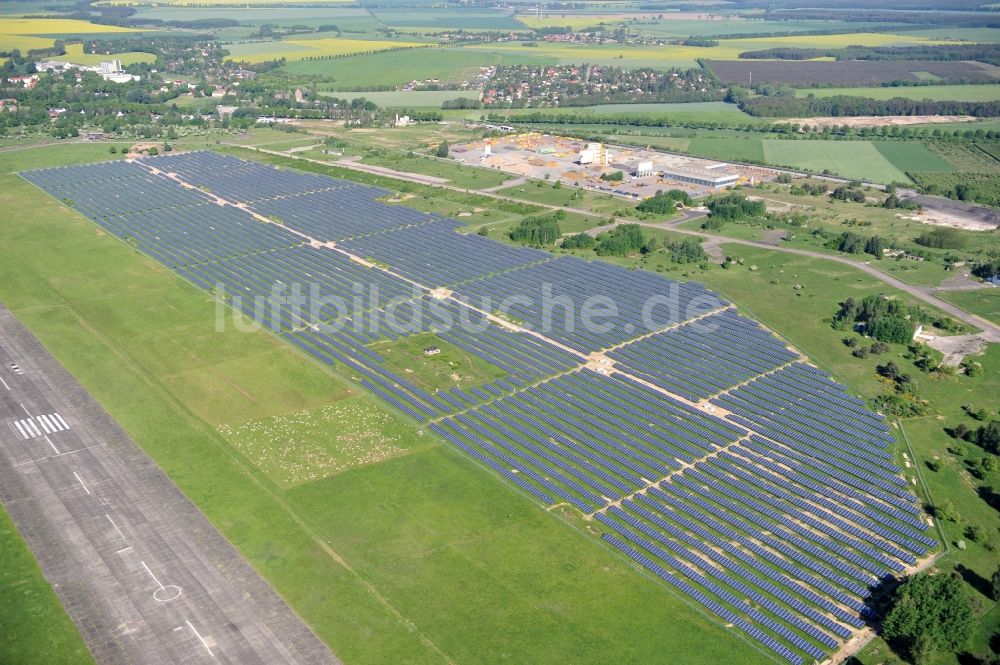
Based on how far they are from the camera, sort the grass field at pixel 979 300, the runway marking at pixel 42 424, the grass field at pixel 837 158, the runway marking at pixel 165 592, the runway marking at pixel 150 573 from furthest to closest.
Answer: the grass field at pixel 837 158
the grass field at pixel 979 300
the runway marking at pixel 42 424
the runway marking at pixel 150 573
the runway marking at pixel 165 592

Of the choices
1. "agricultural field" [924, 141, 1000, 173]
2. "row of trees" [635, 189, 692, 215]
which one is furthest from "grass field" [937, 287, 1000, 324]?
"agricultural field" [924, 141, 1000, 173]

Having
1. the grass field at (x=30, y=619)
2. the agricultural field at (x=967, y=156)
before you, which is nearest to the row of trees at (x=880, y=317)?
the grass field at (x=30, y=619)

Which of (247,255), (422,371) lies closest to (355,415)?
(422,371)

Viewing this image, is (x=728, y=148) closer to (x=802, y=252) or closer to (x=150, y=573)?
(x=802, y=252)

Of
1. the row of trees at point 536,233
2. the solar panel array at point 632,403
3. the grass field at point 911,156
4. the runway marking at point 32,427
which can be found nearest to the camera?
the solar panel array at point 632,403

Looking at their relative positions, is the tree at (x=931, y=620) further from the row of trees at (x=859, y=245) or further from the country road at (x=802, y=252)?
the row of trees at (x=859, y=245)

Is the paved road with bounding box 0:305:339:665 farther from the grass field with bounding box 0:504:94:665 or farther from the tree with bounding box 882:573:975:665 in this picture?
the tree with bounding box 882:573:975:665
